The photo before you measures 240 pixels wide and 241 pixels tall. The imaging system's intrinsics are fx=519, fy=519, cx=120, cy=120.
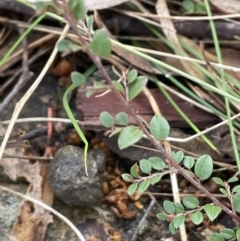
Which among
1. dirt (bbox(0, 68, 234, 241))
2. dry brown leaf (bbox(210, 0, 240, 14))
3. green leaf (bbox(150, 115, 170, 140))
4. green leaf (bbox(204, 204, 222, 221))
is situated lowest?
dirt (bbox(0, 68, 234, 241))

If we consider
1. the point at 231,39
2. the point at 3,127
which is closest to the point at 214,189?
the point at 231,39

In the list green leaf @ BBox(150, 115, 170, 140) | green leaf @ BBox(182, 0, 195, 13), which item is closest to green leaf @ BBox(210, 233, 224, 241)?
green leaf @ BBox(150, 115, 170, 140)

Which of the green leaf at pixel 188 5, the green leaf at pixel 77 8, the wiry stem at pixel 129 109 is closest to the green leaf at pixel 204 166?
the wiry stem at pixel 129 109

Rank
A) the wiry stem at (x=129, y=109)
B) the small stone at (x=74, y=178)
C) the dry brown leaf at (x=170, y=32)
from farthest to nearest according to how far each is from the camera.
Result: 1. the dry brown leaf at (x=170, y=32)
2. the small stone at (x=74, y=178)
3. the wiry stem at (x=129, y=109)

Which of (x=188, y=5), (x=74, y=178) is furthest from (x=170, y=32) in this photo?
(x=74, y=178)

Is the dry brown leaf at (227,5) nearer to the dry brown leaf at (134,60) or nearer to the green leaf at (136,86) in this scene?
the dry brown leaf at (134,60)

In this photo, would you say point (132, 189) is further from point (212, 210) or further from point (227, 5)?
point (227, 5)

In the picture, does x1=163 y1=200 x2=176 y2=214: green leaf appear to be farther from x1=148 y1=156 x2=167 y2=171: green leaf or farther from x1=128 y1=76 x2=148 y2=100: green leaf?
x1=128 y1=76 x2=148 y2=100: green leaf
